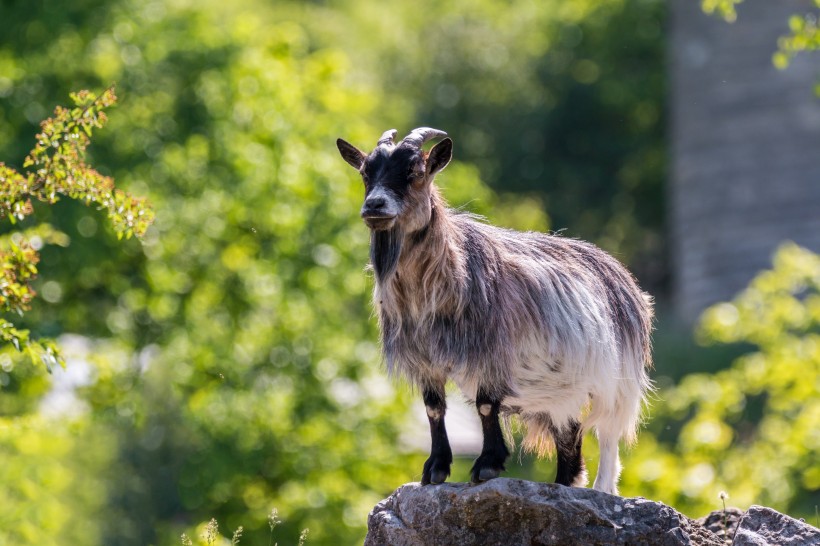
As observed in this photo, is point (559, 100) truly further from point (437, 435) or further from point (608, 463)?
point (437, 435)

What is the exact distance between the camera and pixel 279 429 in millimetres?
18031

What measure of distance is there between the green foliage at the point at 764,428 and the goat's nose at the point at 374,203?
897 cm

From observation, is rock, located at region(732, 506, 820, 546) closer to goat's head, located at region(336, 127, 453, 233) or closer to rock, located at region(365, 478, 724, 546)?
rock, located at region(365, 478, 724, 546)

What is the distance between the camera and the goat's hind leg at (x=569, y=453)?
7.87m

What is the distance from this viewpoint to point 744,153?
2608 centimetres

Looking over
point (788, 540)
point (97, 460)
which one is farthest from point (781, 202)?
point (788, 540)

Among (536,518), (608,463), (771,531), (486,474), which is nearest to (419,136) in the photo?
(486,474)

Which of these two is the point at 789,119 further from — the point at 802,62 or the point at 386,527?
the point at 386,527

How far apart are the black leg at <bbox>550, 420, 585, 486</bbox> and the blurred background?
3.73 m

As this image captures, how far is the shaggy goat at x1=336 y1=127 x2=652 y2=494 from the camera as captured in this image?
694 cm

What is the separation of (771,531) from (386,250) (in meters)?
2.39

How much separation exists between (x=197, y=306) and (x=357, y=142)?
3230mm

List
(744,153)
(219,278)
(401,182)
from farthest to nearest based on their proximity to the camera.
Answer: (744,153)
(219,278)
(401,182)

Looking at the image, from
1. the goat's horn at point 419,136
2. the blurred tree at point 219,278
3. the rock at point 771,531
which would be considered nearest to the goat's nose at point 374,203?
the goat's horn at point 419,136
